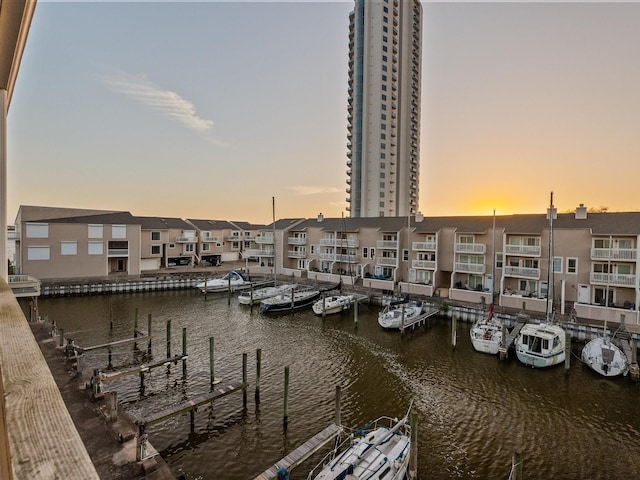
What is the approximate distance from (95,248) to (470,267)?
47340 millimetres

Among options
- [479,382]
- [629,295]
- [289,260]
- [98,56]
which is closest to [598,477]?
[479,382]

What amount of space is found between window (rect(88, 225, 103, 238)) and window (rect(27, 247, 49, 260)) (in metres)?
4.99

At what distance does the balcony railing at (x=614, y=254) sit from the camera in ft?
92.2

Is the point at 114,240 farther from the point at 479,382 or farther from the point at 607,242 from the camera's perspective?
the point at 607,242

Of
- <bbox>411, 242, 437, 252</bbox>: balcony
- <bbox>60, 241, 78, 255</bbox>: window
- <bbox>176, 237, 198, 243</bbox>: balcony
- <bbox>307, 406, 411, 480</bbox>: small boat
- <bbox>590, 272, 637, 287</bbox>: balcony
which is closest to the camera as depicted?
<bbox>307, 406, 411, 480</bbox>: small boat

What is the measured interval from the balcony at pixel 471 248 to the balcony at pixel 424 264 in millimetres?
3014

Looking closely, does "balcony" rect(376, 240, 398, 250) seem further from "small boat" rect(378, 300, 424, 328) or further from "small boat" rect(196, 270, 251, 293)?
"small boat" rect(196, 270, 251, 293)

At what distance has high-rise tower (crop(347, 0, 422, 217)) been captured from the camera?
83062 mm

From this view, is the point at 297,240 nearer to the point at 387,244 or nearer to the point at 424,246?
the point at 387,244

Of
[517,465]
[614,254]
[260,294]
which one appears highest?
[614,254]

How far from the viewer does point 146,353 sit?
23672mm

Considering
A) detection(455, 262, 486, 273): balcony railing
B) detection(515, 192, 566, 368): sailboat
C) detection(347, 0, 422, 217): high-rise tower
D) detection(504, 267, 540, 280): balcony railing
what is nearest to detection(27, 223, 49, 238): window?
detection(455, 262, 486, 273): balcony railing

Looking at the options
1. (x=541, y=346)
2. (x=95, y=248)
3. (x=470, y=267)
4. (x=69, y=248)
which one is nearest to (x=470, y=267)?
(x=470, y=267)

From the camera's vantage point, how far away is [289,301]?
36.6m
